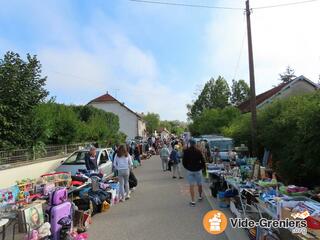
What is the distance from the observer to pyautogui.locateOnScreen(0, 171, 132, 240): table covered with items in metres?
6.41

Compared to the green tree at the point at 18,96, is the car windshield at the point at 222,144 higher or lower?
lower

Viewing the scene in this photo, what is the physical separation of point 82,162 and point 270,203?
9899 mm

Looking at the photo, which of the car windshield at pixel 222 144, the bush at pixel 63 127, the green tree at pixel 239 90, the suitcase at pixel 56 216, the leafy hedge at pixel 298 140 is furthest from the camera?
the green tree at pixel 239 90

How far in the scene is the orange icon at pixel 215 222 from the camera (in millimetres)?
7938

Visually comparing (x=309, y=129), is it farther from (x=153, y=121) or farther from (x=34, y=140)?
(x=153, y=121)

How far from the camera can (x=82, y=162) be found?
48.8 feet

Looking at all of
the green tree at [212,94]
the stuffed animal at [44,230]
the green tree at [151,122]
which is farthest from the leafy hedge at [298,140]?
the green tree at [151,122]

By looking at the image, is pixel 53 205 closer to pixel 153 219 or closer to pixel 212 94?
pixel 153 219

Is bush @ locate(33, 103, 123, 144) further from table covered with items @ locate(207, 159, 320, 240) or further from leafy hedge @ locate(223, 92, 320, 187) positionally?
table covered with items @ locate(207, 159, 320, 240)

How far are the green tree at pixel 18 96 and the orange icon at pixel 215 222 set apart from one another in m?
9.41

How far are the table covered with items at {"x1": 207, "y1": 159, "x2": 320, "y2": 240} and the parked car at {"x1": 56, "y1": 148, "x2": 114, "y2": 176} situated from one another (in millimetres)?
6096

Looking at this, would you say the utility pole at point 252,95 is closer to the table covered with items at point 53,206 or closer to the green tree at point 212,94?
the table covered with items at point 53,206

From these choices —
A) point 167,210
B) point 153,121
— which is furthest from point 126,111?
point 167,210

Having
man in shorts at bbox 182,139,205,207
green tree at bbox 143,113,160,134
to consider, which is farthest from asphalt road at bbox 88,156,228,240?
green tree at bbox 143,113,160,134
